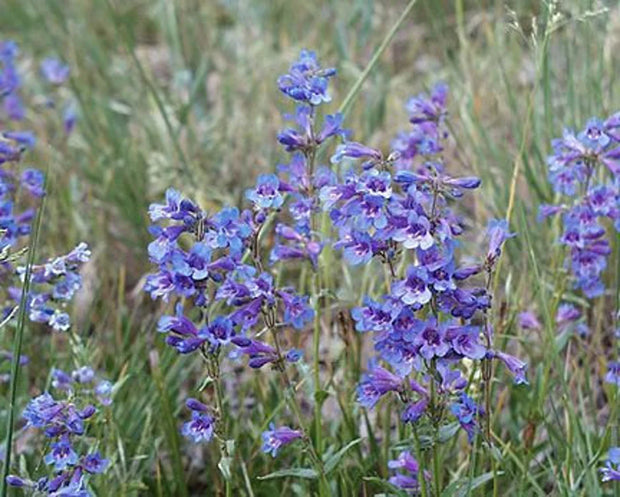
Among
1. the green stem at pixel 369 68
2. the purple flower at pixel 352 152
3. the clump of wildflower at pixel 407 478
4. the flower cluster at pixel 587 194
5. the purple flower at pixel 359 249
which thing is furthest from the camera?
the green stem at pixel 369 68

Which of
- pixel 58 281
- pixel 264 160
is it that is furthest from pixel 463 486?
pixel 264 160

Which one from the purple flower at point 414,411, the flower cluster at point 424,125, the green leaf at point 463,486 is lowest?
the green leaf at point 463,486

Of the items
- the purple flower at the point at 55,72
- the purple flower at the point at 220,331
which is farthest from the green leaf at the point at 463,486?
the purple flower at the point at 55,72

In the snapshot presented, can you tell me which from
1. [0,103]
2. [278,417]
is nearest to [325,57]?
[0,103]

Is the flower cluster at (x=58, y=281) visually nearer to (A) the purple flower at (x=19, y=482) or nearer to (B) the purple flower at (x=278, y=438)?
(A) the purple flower at (x=19, y=482)

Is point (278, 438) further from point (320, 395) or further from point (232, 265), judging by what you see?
A: point (232, 265)

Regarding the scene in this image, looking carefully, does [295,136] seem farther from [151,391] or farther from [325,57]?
[325,57]
